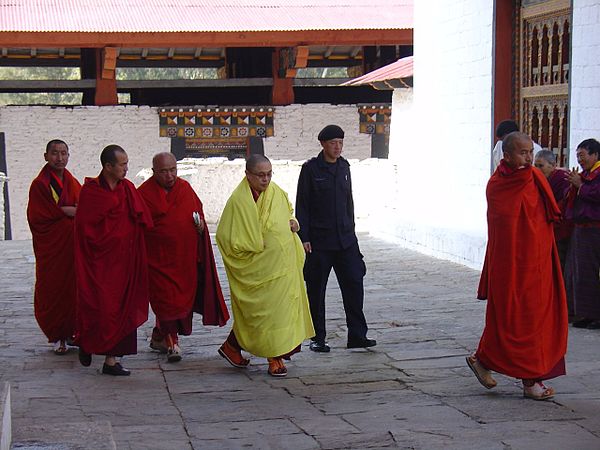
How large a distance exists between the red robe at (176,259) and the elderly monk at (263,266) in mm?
447

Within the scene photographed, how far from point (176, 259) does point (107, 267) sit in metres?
0.54

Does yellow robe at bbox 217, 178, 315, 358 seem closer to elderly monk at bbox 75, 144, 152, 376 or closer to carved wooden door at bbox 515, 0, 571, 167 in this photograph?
elderly monk at bbox 75, 144, 152, 376

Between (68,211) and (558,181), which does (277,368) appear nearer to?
(68,211)

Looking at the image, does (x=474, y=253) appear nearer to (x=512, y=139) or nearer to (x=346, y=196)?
(x=346, y=196)

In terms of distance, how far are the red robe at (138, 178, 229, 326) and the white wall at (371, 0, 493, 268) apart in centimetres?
455

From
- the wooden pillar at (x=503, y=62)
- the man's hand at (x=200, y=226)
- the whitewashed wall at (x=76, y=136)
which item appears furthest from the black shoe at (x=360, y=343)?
the whitewashed wall at (x=76, y=136)

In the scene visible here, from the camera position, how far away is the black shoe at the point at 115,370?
262 inches

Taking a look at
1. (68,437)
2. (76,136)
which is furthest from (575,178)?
(76,136)

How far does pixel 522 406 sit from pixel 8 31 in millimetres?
12786

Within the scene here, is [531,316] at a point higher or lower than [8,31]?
lower

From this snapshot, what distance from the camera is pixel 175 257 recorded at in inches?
279

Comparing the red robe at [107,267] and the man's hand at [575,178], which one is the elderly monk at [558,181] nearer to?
the man's hand at [575,178]

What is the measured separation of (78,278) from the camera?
666 centimetres

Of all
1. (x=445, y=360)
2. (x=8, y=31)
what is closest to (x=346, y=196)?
(x=445, y=360)
